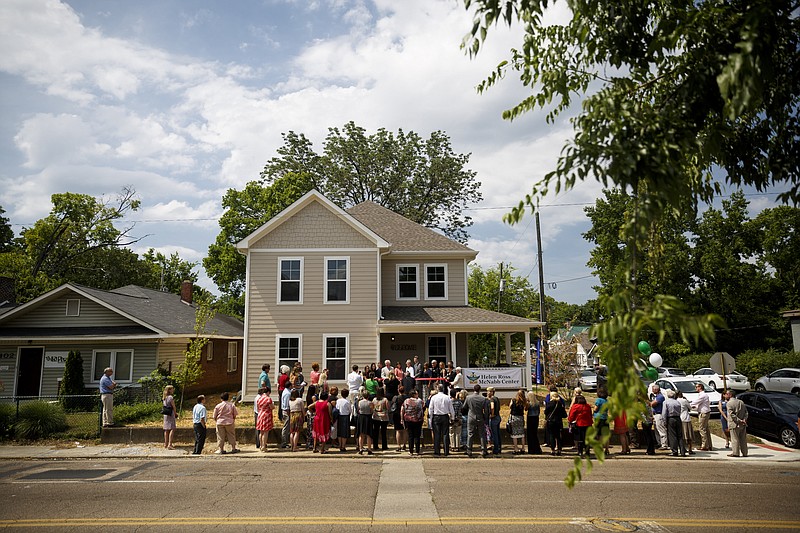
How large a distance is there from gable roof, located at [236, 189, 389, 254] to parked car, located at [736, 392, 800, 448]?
48.0 feet

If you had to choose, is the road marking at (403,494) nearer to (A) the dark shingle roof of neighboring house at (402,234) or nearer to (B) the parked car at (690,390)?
(A) the dark shingle roof of neighboring house at (402,234)

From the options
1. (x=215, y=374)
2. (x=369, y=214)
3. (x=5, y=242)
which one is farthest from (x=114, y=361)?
(x=5, y=242)

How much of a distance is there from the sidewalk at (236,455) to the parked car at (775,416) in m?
0.67

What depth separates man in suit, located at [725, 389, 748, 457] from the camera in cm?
1534

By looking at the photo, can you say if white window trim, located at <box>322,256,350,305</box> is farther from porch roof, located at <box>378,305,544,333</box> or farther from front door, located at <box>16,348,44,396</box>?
front door, located at <box>16,348,44,396</box>

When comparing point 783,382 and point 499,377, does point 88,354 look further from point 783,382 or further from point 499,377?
point 783,382

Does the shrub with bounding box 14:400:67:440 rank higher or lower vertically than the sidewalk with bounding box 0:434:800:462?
higher

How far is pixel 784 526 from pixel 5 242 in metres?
60.6

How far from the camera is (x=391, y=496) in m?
10.2

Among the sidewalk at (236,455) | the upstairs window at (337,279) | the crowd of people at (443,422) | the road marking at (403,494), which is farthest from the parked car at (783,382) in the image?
the road marking at (403,494)

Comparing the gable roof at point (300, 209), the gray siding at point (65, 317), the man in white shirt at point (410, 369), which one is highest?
the gable roof at point (300, 209)

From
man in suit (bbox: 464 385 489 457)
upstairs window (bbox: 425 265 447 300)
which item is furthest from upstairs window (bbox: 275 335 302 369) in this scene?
man in suit (bbox: 464 385 489 457)

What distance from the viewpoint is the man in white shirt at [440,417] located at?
50.1ft

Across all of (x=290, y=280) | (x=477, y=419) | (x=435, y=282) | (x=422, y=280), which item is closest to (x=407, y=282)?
(x=422, y=280)
